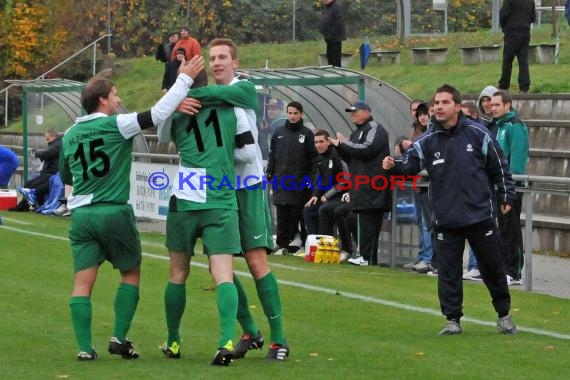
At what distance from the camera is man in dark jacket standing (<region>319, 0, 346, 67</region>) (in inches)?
1099

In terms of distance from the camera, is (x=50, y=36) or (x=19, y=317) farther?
(x=50, y=36)

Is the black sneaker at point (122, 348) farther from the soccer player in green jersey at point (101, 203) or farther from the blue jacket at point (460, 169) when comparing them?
the blue jacket at point (460, 169)

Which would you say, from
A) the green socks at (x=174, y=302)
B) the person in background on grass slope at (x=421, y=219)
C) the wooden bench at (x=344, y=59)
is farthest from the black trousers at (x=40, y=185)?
the green socks at (x=174, y=302)

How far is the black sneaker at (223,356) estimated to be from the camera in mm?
9508

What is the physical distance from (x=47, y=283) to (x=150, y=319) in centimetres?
309

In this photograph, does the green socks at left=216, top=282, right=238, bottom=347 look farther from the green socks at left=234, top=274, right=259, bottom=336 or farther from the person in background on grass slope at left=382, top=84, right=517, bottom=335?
the person in background on grass slope at left=382, top=84, right=517, bottom=335

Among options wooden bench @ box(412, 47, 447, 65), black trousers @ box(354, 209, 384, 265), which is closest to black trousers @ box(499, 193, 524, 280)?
black trousers @ box(354, 209, 384, 265)

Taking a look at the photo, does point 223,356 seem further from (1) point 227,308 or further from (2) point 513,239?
(2) point 513,239

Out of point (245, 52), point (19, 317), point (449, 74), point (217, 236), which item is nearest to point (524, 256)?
point (19, 317)

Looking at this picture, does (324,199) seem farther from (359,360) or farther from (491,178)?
(359,360)

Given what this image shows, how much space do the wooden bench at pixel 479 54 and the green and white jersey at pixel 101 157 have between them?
2172cm

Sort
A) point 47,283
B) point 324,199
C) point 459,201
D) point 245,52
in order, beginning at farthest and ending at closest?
point 245,52 < point 324,199 < point 47,283 < point 459,201

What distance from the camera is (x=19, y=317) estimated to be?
1238 cm

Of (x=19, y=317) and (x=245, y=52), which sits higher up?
(x=245, y=52)
